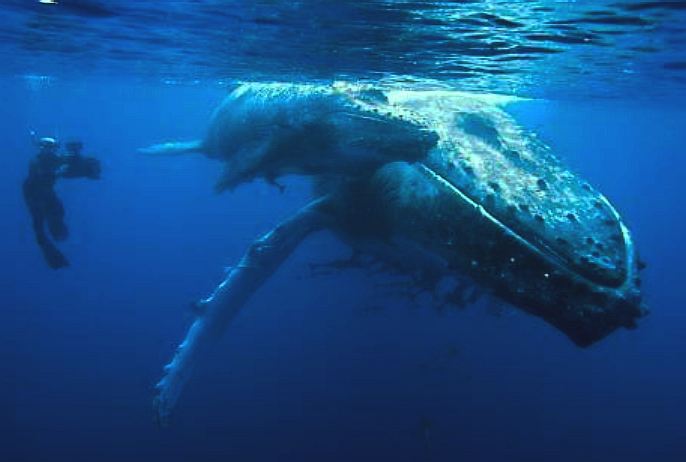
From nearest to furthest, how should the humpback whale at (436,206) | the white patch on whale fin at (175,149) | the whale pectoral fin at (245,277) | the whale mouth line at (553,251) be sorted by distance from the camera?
1. the whale mouth line at (553,251)
2. the humpback whale at (436,206)
3. the whale pectoral fin at (245,277)
4. the white patch on whale fin at (175,149)

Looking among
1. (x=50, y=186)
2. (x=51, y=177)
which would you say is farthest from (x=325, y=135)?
(x=50, y=186)

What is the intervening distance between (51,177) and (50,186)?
0.37m

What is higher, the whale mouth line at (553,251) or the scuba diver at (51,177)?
the whale mouth line at (553,251)

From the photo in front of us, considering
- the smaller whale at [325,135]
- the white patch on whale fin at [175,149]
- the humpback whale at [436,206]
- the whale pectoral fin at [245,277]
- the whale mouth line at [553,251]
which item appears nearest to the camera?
the whale mouth line at [553,251]

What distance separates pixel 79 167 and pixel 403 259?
33.5ft

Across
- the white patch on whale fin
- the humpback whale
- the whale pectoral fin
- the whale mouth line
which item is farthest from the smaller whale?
the white patch on whale fin

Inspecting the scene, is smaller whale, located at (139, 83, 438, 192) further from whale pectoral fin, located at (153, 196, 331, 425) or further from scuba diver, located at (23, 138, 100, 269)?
scuba diver, located at (23, 138, 100, 269)

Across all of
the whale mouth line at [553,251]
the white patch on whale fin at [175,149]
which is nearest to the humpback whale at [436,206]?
the whale mouth line at [553,251]

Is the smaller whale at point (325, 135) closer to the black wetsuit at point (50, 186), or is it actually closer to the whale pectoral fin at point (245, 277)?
the whale pectoral fin at point (245, 277)

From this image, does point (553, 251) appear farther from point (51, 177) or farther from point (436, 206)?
point (51, 177)

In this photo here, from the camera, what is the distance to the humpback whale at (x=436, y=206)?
5434 millimetres

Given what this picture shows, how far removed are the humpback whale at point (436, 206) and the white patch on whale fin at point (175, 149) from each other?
14.2 ft

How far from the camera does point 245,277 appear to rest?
10930mm

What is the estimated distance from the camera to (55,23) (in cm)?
1435
